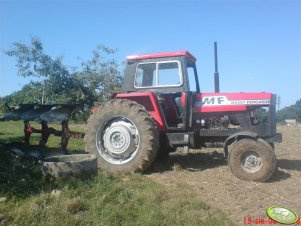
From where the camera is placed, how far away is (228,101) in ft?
25.7

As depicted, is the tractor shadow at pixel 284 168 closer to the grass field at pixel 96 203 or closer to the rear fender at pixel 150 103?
the grass field at pixel 96 203

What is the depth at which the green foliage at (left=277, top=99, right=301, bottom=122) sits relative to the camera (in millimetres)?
52341

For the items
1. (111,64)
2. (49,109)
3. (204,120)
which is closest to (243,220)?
(204,120)

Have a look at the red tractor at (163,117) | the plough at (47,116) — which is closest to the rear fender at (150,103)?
the red tractor at (163,117)

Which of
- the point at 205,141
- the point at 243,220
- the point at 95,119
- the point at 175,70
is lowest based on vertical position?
the point at 243,220

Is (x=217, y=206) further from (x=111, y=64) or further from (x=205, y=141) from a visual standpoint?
(x=111, y=64)

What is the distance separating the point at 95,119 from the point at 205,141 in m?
2.39

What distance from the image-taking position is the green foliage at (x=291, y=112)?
52.3m

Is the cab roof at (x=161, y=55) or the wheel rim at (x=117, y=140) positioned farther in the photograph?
the cab roof at (x=161, y=55)

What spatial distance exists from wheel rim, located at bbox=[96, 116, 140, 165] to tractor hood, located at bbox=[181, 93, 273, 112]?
4.17ft

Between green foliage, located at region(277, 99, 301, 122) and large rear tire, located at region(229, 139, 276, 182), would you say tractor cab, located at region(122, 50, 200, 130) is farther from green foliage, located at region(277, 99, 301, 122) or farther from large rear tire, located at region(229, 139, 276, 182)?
green foliage, located at region(277, 99, 301, 122)

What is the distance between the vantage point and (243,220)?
4.84 meters

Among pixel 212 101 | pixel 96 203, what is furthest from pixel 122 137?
pixel 96 203

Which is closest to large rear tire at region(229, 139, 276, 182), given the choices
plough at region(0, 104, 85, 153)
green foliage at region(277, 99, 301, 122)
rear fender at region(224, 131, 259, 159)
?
rear fender at region(224, 131, 259, 159)
